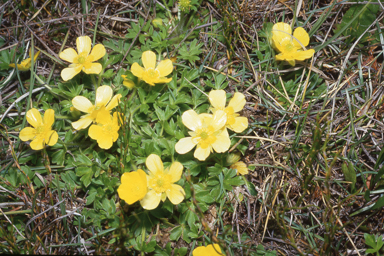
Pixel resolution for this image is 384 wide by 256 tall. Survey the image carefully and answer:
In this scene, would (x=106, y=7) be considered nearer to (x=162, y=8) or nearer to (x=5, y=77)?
(x=162, y=8)

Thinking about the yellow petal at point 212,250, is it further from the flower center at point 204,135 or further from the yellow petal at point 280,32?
the yellow petal at point 280,32

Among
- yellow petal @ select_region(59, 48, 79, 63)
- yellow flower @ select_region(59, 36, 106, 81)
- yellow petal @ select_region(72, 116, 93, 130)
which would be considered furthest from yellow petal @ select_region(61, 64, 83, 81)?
yellow petal @ select_region(72, 116, 93, 130)

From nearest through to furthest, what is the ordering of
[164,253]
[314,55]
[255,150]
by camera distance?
[164,253], [255,150], [314,55]

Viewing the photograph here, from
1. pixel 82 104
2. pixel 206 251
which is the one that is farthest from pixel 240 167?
pixel 82 104

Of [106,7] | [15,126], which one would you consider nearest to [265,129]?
[106,7]

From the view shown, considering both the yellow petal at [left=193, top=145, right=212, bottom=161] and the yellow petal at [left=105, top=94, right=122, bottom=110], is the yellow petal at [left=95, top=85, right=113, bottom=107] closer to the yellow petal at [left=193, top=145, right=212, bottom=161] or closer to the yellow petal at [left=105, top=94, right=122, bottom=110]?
the yellow petal at [left=105, top=94, right=122, bottom=110]

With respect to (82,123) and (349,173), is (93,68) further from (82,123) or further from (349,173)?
(349,173)
